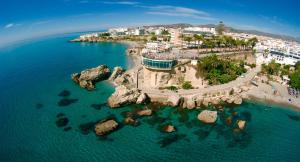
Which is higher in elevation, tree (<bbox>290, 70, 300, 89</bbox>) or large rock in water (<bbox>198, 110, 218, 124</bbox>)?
tree (<bbox>290, 70, 300, 89</bbox>)

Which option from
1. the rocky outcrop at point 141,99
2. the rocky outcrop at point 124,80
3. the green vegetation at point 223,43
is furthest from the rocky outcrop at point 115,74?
the green vegetation at point 223,43

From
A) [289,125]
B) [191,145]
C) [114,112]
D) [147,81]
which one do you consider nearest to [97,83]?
[147,81]

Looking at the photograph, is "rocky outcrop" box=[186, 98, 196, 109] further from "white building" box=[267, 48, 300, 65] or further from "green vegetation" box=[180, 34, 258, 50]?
"white building" box=[267, 48, 300, 65]

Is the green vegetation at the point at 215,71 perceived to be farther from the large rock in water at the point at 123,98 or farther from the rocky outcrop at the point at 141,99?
the large rock in water at the point at 123,98

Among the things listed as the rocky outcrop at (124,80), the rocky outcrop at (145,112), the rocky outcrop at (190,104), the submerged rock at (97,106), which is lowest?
the submerged rock at (97,106)

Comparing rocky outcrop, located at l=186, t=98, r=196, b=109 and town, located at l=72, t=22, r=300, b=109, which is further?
town, located at l=72, t=22, r=300, b=109

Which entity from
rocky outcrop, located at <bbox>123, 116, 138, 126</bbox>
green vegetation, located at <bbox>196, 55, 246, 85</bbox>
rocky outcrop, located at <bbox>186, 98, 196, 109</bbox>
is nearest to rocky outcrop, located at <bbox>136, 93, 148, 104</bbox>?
rocky outcrop, located at <bbox>123, 116, 138, 126</bbox>
